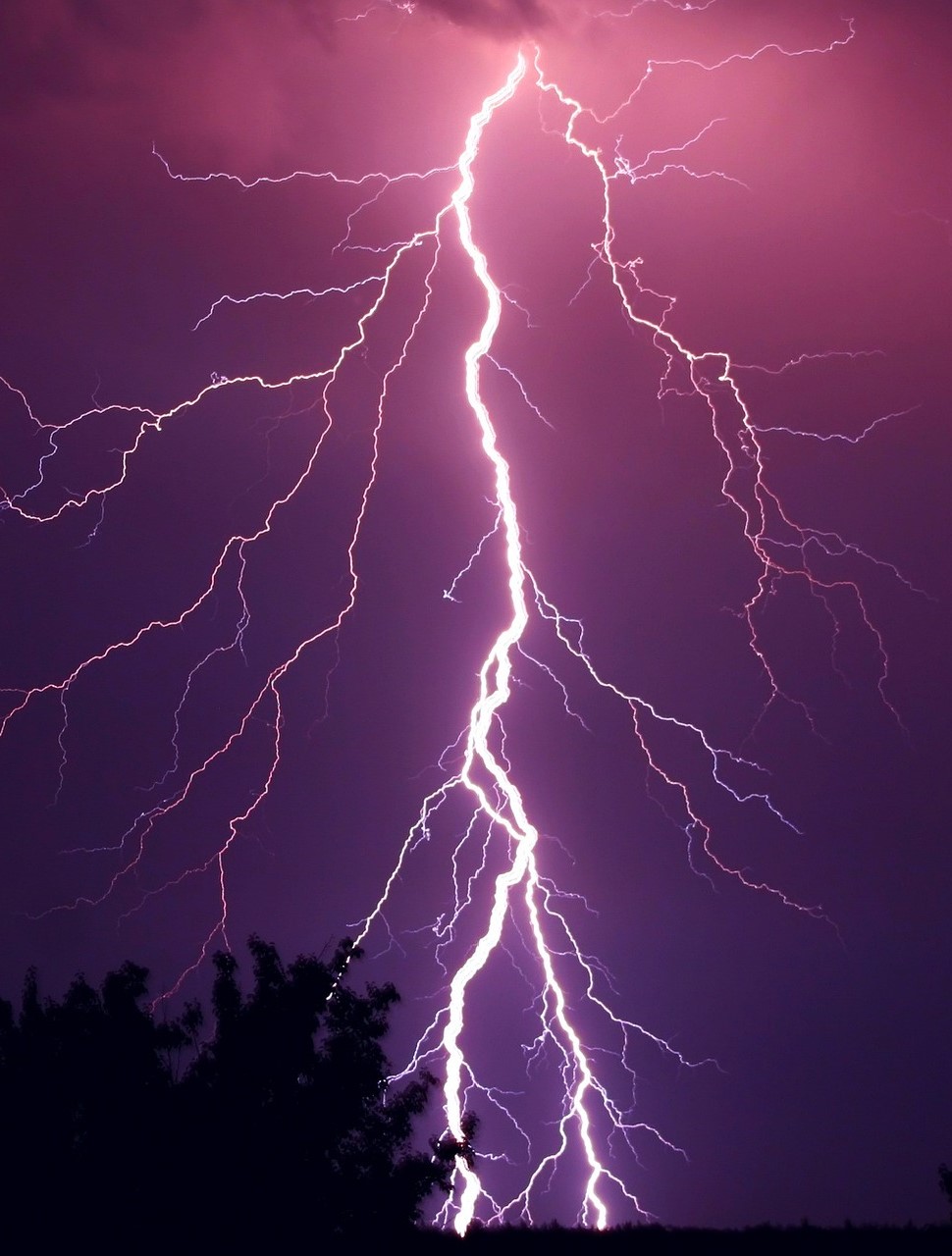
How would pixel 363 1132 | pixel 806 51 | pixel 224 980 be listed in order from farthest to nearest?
pixel 806 51 < pixel 224 980 < pixel 363 1132

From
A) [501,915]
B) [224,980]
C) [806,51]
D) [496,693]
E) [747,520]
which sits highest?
[806,51]

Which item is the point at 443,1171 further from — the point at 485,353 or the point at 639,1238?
the point at 485,353

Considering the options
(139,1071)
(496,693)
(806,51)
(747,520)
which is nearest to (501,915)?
(496,693)

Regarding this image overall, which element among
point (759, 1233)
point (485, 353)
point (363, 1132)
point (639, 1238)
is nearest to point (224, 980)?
point (363, 1132)

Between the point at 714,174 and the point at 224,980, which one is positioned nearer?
the point at 224,980

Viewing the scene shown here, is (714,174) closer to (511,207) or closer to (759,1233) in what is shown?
(511,207)

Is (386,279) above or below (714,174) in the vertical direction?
below

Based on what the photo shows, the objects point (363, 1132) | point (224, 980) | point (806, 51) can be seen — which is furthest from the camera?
point (806, 51)
